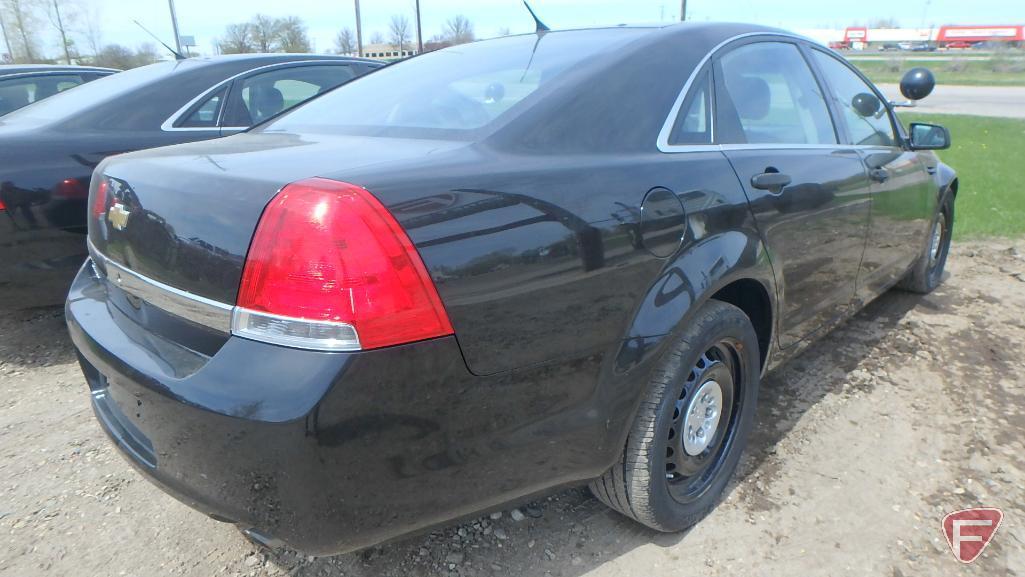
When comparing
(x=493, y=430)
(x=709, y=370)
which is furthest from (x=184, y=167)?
(x=709, y=370)

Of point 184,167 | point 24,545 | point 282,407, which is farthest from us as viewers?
point 24,545

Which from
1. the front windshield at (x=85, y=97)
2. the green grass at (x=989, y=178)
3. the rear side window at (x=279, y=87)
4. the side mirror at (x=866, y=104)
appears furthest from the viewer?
the green grass at (x=989, y=178)

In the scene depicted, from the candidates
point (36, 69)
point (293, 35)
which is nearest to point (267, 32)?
point (293, 35)

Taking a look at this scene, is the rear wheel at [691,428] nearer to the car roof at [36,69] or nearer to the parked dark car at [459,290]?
the parked dark car at [459,290]

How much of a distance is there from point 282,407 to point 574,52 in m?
1.50

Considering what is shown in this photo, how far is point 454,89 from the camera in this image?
7.27 ft

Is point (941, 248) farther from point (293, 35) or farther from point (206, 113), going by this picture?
point (293, 35)

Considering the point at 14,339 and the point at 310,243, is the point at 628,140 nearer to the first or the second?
the point at 310,243

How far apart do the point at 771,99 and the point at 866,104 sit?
1.02m

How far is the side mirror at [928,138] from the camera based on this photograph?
3521 millimetres

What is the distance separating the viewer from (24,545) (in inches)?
84.7

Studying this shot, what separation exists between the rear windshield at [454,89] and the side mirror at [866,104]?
1519 millimetres

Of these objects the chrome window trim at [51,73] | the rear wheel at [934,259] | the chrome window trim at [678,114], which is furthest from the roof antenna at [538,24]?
the chrome window trim at [51,73]

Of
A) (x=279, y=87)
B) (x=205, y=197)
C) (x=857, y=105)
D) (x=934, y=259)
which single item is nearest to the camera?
(x=205, y=197)
